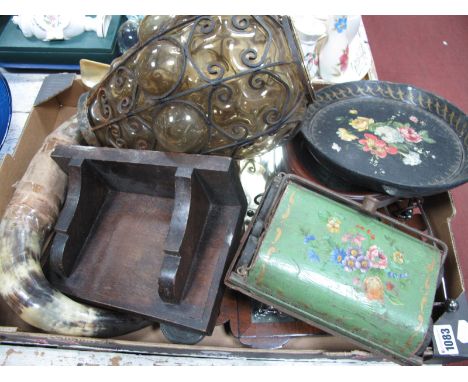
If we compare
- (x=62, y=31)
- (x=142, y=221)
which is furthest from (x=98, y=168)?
(x=62, y=31)

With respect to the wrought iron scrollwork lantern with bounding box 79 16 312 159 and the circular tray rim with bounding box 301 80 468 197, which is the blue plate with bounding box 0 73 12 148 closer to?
the wrought iron scrollwork lantern with bounding box 79 16 312 159

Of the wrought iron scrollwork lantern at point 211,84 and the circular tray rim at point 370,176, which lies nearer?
the wrought iron scrollwork lantern at point 211,84

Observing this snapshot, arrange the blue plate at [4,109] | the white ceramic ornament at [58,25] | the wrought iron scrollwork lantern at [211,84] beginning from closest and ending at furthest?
the wrought iron scrollwork lantern at [211,84]
the blue plate at [4,109]
the white ceramic ornament at [58,25]

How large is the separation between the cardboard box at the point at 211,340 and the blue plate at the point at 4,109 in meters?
0.09

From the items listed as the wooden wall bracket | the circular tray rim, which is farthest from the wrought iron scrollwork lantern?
the circular tray rim

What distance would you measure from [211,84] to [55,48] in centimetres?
99

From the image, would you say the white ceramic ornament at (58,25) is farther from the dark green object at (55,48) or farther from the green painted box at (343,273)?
the green painted box at (343,273)

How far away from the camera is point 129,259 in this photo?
0.84 metres

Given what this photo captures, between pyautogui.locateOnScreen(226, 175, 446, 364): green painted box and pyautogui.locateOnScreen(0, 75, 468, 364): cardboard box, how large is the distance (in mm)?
100

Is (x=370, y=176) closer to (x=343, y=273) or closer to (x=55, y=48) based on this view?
(x=343, y=273)

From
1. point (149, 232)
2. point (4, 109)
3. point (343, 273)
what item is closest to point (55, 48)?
point (4, 109)

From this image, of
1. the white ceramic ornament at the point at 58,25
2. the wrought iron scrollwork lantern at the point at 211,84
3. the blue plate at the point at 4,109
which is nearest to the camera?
the wrought iron scrollwork lantern at the point at 211,84

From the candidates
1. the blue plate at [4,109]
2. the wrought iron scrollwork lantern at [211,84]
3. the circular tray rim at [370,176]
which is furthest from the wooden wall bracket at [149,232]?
the blue plate at [4,109]

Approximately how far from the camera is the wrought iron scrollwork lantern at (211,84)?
2.16 ft
